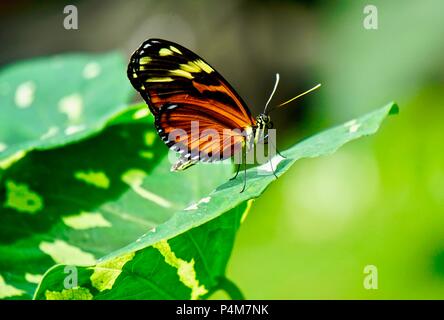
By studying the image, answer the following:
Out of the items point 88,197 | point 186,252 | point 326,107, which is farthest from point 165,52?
point 326,107

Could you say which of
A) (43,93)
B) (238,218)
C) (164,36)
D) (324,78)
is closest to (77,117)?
(43,93)

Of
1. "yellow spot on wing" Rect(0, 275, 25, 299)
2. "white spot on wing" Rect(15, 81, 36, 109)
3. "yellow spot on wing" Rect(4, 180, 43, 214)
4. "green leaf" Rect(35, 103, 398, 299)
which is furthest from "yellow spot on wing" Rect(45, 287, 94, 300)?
"white spot on wing" Rect(15, 81, 36, 109)

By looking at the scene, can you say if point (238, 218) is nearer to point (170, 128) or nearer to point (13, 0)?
point (170, 128)

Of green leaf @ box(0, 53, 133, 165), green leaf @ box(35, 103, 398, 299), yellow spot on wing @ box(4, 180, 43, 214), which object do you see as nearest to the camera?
green leaf @ box(35, 103, 398, 299)

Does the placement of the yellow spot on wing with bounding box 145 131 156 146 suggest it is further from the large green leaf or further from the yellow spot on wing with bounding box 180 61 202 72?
the yellow spot on wing with bounding box 180 61 202 72

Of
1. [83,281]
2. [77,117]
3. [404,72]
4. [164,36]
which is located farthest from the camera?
[164,36]

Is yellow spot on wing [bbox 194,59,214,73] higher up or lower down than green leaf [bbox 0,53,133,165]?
lower down
